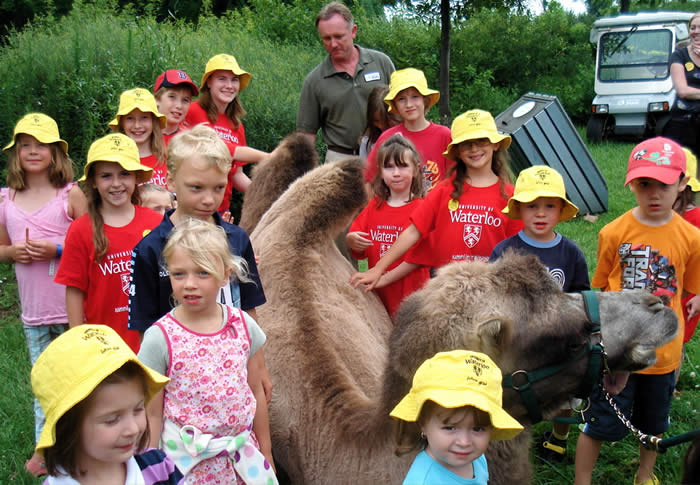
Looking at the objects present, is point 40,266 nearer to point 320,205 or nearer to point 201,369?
point 320,205

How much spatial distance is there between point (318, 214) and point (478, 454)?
91.1 inches

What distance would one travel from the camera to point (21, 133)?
4461 mm

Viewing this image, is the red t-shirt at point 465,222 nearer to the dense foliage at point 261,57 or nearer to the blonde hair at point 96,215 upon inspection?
the blonde hair at point 96,215

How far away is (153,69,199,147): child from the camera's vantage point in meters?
5.90

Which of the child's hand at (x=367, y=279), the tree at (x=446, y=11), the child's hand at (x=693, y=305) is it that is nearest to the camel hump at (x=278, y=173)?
the child's hand at (x=367, y=279)

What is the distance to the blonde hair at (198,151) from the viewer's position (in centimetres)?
326

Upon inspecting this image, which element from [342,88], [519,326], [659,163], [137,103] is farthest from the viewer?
[342,88]

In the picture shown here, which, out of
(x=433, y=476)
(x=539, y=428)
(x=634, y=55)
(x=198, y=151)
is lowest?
(x=539, y=428)

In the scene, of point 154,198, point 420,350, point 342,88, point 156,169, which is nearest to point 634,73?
point 342,88

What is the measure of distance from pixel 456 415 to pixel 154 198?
304 centimetres

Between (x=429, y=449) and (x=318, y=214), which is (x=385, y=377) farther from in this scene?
(x=318, y=214)

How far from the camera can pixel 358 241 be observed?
488 centimetres

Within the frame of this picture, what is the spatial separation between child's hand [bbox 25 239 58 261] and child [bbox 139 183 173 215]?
Answer: 2.21 ft

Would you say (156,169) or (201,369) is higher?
(156,169)
